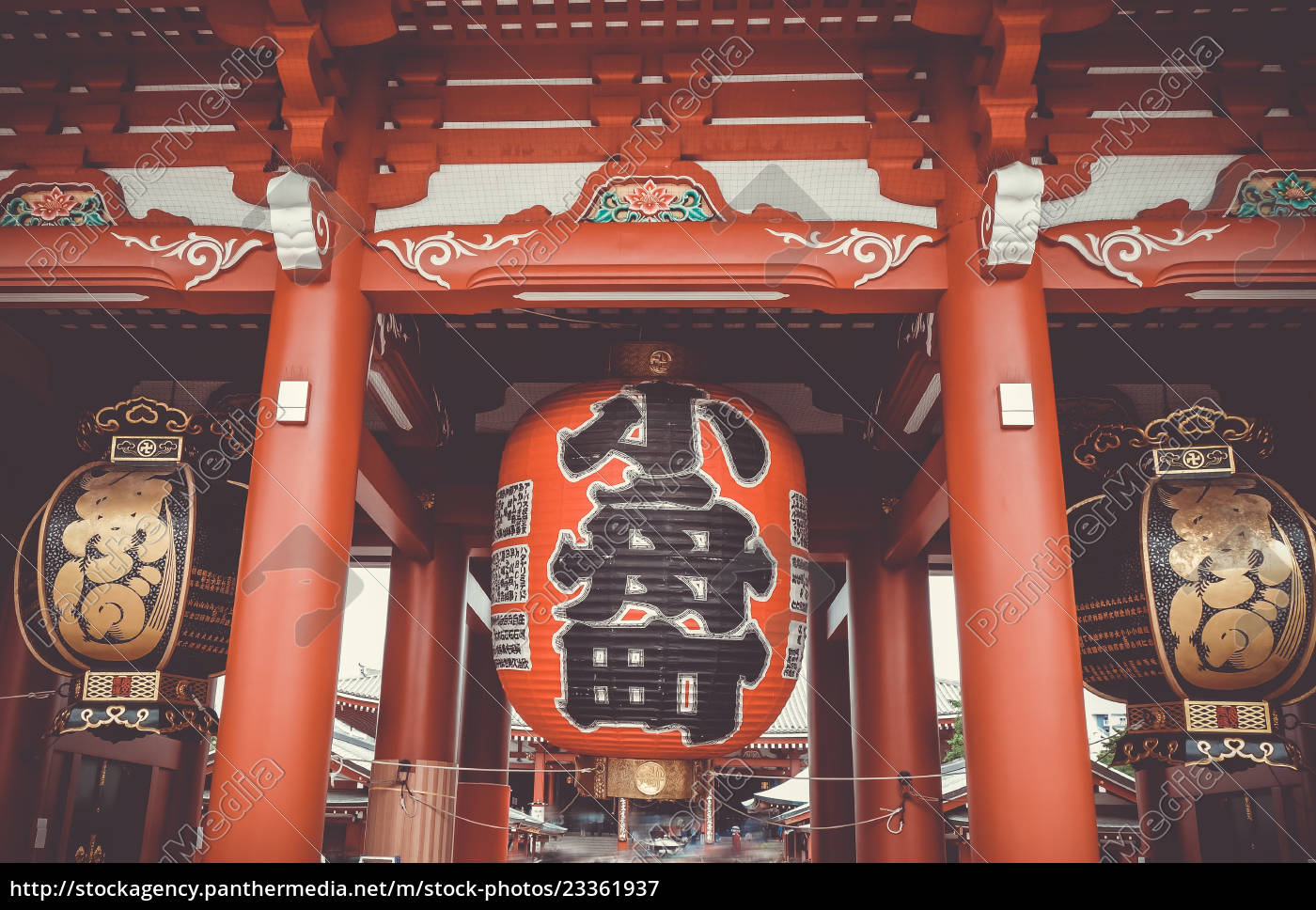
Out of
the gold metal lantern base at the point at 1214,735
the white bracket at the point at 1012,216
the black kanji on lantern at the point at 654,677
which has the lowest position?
the gold metal lantern base at the point at 1214,735

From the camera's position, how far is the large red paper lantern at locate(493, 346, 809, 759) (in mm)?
4504

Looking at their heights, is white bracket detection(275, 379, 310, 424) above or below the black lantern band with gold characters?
above

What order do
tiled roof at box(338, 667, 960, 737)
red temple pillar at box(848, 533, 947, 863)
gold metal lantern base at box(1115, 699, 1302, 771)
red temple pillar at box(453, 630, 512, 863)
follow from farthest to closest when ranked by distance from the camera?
tiled roof at box(338, 667, 960, 737), red temple pillar at box(453, 630, 512, 863), red temple pillar at box(848, 533, 947, 863), gold metal lantern base at box(1115, 699, 1302, 771)

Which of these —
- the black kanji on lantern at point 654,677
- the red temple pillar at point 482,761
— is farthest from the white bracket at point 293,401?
the red temple pillar at point 482,761

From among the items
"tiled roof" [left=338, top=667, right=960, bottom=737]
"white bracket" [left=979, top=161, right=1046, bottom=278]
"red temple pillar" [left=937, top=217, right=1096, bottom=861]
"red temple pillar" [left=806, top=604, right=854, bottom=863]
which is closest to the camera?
"red temple pillar" [left=937, top=217, right=1096, bottom=861]

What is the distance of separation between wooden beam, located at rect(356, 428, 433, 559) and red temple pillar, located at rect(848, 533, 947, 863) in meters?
3.17

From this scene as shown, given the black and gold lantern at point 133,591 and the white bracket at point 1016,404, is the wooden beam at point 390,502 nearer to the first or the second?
the black and gold lantern at point 133,591

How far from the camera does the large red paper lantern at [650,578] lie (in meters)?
4.50

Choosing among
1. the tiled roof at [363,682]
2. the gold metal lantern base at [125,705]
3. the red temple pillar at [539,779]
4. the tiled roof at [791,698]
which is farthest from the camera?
the tiled roof at [363,682]

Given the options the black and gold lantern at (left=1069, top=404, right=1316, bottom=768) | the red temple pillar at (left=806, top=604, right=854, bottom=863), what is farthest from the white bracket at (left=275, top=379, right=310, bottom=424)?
the red temple pillar at (left=806, top=604, right=854, bottom=863)

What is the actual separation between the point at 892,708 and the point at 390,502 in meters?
3.69

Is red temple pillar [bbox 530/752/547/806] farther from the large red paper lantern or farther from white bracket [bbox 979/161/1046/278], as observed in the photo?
white bracket [bbox 979/161/1046/278]

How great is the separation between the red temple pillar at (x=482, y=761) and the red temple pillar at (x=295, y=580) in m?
4.36
